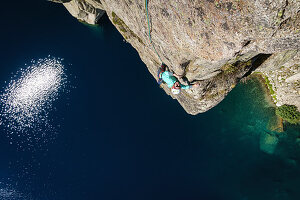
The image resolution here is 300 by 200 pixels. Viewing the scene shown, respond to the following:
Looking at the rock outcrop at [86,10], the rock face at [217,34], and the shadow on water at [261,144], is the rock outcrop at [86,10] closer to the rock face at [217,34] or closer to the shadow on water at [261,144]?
the rock face at [217,34]

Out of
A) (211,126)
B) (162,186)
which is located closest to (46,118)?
(162,186)

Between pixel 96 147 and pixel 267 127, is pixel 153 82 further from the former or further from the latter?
pixel 267 127

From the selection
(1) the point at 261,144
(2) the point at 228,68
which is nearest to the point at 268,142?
(1) the point at 261,144

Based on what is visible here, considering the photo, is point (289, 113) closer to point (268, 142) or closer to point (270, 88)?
point (270, 88)

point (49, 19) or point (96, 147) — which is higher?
point (49, 19)

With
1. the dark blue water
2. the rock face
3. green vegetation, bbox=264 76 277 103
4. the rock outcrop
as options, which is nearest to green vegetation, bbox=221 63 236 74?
the rock face

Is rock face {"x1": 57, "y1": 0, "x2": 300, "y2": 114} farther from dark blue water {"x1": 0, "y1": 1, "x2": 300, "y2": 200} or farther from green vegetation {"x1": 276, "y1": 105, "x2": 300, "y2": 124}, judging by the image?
dark blue water {"x1": 0, "y1": 1, "x2": 300, "y2": 200}

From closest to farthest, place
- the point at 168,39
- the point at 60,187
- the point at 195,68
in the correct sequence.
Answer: the point at 168,39, the point at 195,68, the point at 60,187
